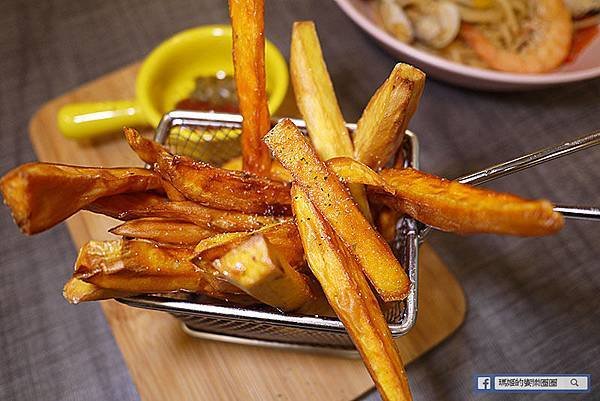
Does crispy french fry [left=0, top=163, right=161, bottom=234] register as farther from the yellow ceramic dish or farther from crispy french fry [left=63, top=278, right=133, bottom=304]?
the yellow ceramic dish

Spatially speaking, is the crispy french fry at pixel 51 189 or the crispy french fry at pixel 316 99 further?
the crispy french fry at pixel 316 99

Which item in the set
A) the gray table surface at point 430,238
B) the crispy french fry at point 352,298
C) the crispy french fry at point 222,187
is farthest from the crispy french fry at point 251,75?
the gray table surface at point 430,238

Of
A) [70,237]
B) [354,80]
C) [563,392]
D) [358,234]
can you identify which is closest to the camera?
[358,234]

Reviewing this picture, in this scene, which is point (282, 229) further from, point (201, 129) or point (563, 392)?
point (563, 392)

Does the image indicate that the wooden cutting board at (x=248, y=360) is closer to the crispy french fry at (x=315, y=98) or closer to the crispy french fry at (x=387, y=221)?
the crispy french fry at (x=387, y=221)

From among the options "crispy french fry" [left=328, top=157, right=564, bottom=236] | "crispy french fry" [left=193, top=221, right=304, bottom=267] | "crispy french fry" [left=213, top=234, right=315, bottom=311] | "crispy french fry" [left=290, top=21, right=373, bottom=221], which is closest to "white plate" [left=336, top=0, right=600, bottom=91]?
"crispy french fry" [left=290, top=21, right=373, bottom=221]

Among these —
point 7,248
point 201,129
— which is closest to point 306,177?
point 201,129
